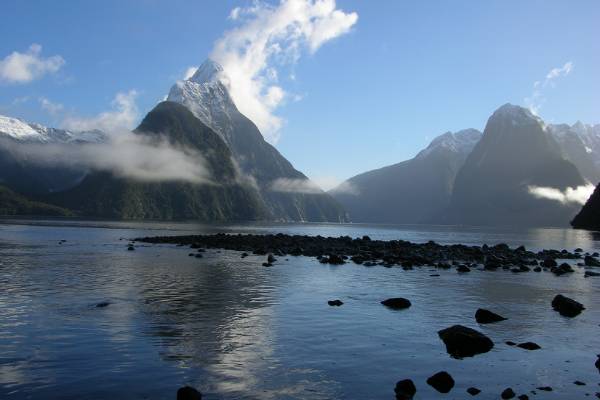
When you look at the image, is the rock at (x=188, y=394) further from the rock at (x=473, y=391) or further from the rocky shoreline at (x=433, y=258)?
the rocky shoreline at (x=433, y=258)

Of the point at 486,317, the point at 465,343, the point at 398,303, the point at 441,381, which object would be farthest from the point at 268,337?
the point at 486,317

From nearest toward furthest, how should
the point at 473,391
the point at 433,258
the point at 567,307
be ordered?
the point at 473,391 < the point at 567,307 < the point at 433,258

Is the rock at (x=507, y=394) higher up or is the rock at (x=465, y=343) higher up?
the rock at (x=465, y=343)

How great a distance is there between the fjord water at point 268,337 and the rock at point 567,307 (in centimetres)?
58

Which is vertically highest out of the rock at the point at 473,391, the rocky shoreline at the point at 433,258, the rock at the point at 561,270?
the rocky shoreline at the point at 433,258

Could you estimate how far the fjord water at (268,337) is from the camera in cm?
Answer: 1616

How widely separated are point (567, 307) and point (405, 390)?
19381 millimetres

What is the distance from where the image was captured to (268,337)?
22359 mm

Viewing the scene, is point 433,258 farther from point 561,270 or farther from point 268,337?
point 268,337

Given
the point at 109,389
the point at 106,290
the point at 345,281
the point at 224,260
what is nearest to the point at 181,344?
the point at 109,389

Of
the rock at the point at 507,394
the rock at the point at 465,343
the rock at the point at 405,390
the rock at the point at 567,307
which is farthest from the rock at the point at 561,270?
the rock at the point at 405,390

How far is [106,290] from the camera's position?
114 feet

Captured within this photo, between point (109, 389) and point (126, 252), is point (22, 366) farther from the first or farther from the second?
point (126, 252)

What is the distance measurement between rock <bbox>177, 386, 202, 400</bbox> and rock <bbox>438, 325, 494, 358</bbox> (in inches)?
438
